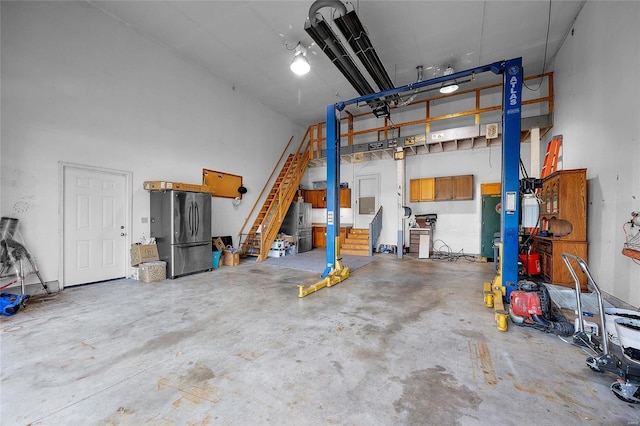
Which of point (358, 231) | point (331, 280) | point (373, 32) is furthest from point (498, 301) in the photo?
point (358, 231)

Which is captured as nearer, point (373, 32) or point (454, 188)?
point (373, 32)

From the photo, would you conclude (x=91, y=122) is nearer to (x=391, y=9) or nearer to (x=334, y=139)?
(x=334, y=139)

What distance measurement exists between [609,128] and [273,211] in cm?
798

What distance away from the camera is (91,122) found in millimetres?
4910

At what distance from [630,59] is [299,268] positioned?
6695 mm

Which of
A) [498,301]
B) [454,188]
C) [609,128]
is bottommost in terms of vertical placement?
[498,301]

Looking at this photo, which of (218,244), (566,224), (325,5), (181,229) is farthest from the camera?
(218,244)

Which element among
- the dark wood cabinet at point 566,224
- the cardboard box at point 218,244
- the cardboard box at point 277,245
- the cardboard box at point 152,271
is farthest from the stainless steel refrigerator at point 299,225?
the dark wood cabinet at point 566,224

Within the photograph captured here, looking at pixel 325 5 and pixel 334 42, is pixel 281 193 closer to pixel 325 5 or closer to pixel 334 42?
pixel 334 42

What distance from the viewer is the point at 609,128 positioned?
3793 millimetres

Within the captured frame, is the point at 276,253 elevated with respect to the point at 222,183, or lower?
lower

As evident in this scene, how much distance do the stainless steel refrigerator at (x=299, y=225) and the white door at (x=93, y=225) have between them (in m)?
5.09

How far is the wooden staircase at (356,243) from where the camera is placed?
29.5 ft

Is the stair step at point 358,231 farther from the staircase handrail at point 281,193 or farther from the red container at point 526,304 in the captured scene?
the red container at point 526,304
